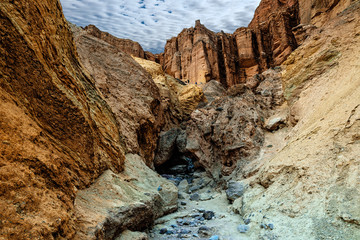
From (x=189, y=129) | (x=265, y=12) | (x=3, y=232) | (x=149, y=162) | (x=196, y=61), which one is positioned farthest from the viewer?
(x=265, y=12)

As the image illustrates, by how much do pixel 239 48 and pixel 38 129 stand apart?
4244 cm

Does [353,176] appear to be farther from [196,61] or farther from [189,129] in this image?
[196,61]

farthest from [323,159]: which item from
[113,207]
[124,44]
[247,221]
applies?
[124,44]

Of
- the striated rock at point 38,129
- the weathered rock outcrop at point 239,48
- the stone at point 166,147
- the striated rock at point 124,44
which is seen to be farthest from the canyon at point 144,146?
the striated rock at point 124,44

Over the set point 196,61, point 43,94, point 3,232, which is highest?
point 196,61

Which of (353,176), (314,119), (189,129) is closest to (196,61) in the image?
(189,129)

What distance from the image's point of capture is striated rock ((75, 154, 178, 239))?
268cm

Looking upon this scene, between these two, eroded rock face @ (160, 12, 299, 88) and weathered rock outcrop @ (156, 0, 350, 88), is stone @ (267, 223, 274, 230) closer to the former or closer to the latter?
eroded rock face @ (160, 12, 299, 88)

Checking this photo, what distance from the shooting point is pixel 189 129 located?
42.9ft

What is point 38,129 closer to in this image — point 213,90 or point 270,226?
point 270,226

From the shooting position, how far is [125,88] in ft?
29.6

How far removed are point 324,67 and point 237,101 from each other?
501 cm

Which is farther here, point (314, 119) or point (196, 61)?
point (196, 61)

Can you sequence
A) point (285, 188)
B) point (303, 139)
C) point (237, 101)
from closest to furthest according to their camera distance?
point (285, 188) → point (303, 139) → point (237, 101)
